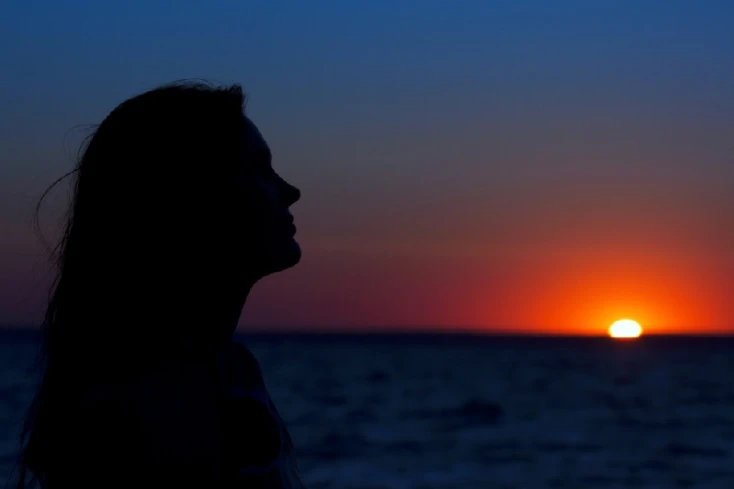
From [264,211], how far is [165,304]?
21cm

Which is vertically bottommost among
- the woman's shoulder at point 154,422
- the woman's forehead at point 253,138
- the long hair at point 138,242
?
the woman's shoulder at point 154,422

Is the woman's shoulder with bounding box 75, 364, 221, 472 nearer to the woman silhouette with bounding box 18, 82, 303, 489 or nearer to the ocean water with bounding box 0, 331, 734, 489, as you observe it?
the woman silhouette with bounding box 18, 82, 303, 489

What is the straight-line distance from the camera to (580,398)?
1031 inches

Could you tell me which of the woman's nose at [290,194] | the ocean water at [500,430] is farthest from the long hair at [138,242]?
the ocean water at [500,430]

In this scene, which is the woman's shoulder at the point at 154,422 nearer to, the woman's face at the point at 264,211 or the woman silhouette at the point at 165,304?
the woman silhouette at the point at 165,304

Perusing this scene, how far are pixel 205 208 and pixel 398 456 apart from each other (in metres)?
13.1

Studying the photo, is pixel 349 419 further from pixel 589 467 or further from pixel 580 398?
pixel 580 398

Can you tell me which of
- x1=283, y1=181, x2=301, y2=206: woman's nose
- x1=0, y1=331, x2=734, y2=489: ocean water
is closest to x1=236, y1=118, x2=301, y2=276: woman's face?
x1=283, y1=181, x2=301, y2=206: woman's nose

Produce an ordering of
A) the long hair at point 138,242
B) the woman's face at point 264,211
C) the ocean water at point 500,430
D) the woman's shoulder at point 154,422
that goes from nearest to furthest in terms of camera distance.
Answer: the woman's shoulder at point 154,422 < the long hair at point 138,242 < the woman's face at point 264,211 < the ocean water at point 500,430

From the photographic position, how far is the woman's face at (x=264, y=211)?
1.60 metres

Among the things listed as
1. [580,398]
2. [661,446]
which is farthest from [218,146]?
[580,398]

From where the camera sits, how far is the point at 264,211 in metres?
1.62

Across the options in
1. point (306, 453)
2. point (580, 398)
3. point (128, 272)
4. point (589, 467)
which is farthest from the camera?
point (580, 398)

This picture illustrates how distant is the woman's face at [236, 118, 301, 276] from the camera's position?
1604mm
